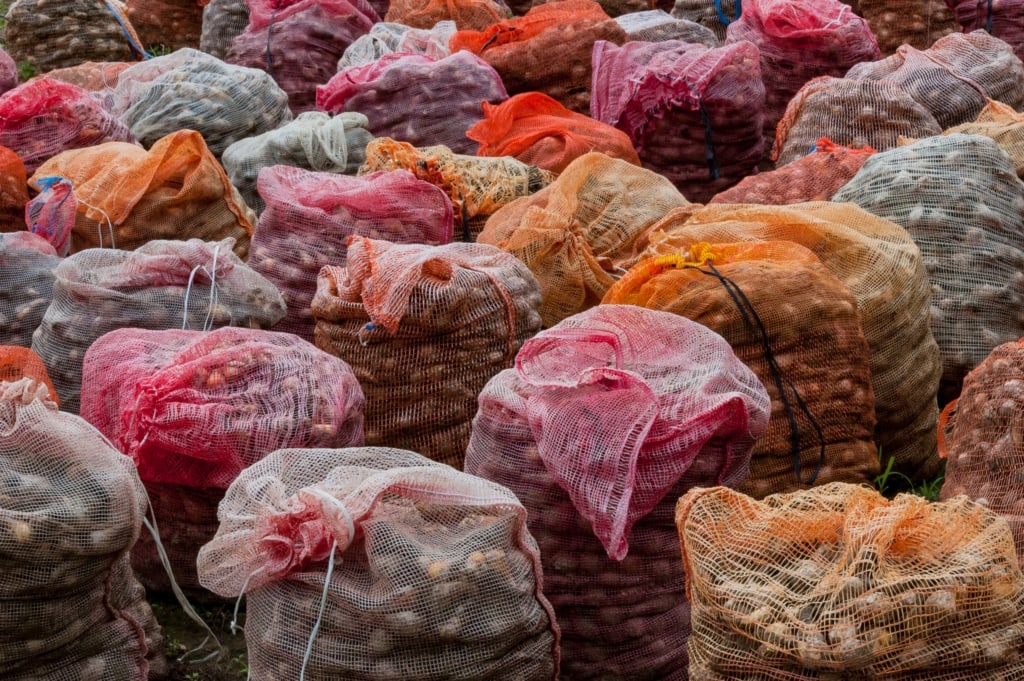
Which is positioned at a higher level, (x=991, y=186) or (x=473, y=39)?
(x=991, y=186)

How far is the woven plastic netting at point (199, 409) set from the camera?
3250 mm

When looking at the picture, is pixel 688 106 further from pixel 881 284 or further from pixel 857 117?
pixel 881 284

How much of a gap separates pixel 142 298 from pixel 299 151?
140cm

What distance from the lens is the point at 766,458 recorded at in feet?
11.2

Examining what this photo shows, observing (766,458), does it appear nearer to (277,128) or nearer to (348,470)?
Result: (348,470)

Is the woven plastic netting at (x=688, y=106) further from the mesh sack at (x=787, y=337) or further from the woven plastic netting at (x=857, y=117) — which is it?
the mesh sack at (x=787, y=337)

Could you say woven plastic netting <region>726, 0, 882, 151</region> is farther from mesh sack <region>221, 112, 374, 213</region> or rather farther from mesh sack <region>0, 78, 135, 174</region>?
mesh sack <region>0, 78, 135, 174</region>

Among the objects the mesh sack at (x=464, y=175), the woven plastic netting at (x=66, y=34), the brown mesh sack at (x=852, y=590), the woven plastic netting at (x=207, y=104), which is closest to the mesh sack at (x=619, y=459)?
the brown mesh sack at (x=852, y=590)

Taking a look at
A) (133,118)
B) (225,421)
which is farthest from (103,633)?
(133,118)

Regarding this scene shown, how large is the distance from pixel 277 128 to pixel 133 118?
59 cm

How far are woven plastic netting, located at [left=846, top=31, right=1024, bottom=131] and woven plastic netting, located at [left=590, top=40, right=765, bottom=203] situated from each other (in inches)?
18.3

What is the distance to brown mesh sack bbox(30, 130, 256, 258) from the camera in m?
4.56

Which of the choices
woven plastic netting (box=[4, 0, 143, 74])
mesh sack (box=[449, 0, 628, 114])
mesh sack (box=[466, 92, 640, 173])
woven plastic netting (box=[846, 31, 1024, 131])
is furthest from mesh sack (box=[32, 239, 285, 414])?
woven plastic netting (box=[4, 0, 143, 74])

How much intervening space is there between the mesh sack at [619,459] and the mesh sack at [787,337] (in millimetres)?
264
